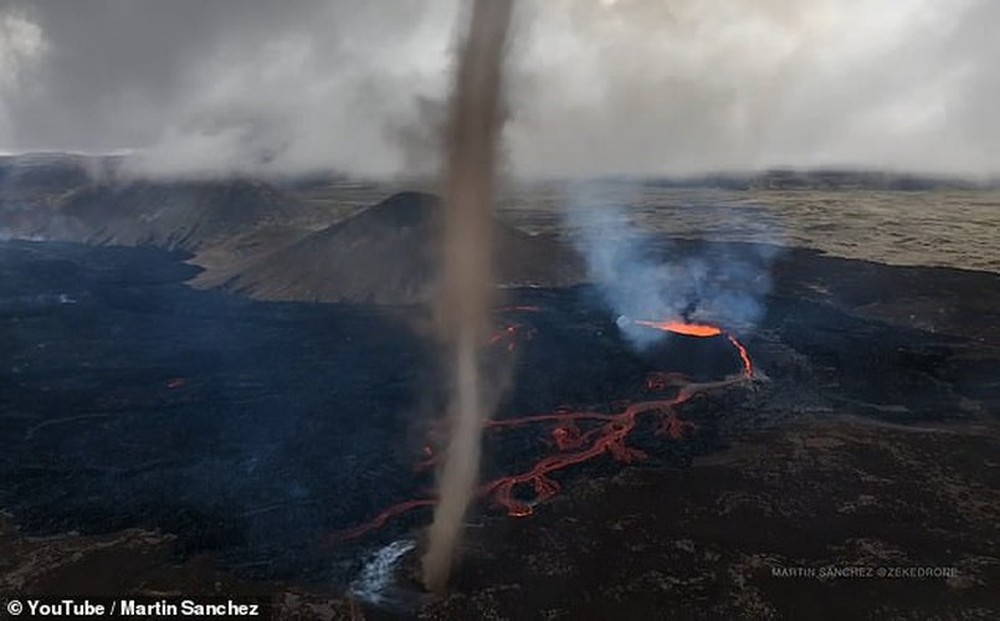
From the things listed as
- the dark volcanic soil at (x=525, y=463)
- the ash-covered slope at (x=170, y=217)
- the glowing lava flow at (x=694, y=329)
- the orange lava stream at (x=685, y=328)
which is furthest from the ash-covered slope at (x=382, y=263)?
the ash-covered slope at (x=170, y=217)

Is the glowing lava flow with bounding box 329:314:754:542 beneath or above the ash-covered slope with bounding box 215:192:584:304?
beneath

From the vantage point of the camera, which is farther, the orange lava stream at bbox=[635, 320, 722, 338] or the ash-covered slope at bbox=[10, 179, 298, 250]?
the ash-covered slope at bbox=[10, 179, 298, 250]

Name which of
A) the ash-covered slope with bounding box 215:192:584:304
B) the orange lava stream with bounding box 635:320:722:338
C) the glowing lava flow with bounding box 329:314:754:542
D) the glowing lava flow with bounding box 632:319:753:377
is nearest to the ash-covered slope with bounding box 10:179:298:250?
the ash-covered slope with bounding box 215:192:584:304

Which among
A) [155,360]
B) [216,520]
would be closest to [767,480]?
[216,520]

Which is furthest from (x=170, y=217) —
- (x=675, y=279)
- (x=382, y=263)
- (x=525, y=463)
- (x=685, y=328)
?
(x=525, y=463)

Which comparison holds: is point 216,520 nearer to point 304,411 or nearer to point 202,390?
point 304,411

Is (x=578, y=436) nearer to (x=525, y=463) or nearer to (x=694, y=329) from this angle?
(x=525, y=463)

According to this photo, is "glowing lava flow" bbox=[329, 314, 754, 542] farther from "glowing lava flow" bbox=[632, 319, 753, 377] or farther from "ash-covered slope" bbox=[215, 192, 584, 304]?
"ash-covered slope" bbox=[215, 192, 584, 304]
